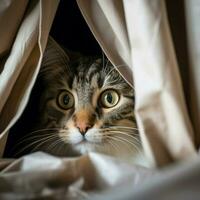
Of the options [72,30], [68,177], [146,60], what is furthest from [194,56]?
[72,30]

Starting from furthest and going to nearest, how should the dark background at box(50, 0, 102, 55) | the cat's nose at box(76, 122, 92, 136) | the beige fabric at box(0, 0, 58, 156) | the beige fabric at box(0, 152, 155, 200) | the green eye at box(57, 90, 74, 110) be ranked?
1. the dark background at box(50, 0, 102, 55)
2. the green eye at box(57, 90, 74, 110)
3. the cat's nose at box(76, 122, 92, 136)
4. the beige fabric at box(0, 0, 58, 156)
5. the beige fabric at box(0, 152, 155, 200)

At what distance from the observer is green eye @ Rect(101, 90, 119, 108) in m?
1.09

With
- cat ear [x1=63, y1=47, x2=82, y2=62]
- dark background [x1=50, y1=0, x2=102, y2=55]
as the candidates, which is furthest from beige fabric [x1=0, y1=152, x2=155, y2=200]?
dark background [x1=50, y1=0, x2=102, y2=55]

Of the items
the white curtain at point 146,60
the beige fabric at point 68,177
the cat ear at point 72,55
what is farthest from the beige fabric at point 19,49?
the cat ear at point 72,55

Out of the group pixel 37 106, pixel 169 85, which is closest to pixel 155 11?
pixel 169 85

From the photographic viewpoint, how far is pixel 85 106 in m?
1.07

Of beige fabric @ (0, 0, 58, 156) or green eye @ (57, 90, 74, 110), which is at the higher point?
beige fabric @ (0, 0, 58, 156)

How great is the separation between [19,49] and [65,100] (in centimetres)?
30

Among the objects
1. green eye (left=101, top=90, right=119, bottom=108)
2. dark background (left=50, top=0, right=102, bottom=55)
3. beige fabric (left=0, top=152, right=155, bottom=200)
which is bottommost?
→ beige fabric (left=0, top=152, right=155, bottom=200)

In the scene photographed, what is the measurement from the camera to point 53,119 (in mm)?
1143

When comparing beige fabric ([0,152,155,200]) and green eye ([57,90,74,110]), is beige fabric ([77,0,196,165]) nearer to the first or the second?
beige fabric ([0,152,155,200])

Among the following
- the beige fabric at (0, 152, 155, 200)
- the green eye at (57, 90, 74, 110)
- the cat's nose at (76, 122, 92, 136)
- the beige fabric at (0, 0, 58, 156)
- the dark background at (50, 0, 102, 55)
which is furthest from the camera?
the dark background at (50, 0, 102, 55)

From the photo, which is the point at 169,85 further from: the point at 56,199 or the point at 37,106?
the point at 37,106

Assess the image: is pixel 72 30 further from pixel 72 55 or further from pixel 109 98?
pixel 109 98
